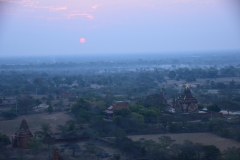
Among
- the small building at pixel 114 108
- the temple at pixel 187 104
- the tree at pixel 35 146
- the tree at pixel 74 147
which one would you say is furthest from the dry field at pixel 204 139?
the tree at pixel 35 146

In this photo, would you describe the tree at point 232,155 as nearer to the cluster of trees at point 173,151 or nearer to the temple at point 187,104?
the cluster of trees at point 173,151

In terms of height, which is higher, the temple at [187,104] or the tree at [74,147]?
the temple at [187,104]

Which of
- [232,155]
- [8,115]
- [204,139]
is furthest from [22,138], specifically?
[232,155]

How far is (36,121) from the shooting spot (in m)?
32.2

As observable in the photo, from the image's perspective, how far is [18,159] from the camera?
66.4 feet

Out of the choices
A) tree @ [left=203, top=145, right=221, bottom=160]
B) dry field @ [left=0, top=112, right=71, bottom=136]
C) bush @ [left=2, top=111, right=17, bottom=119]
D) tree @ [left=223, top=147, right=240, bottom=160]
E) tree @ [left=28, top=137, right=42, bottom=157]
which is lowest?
dry field @ [left=0, top=112, right=71, bottom=136]

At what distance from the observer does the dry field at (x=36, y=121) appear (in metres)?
29.0

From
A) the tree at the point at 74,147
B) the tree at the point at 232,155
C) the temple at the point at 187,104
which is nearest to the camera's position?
the tree at the point at 232,155

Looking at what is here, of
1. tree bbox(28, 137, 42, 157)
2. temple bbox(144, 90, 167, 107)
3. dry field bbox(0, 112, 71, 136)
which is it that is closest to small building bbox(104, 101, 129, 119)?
temple bbox(144, 90, 167, 107)

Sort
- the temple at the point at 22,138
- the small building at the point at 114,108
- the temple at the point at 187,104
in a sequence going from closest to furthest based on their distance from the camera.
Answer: the temple at the point at 22,138 < the small building at the point at 114,108 < the temple at the point at 187,104

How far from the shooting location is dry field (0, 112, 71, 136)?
2900 centimetres

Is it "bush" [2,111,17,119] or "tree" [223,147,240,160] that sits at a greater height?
"tree" [223,147,240,160]

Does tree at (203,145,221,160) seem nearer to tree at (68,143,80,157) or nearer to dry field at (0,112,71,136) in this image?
tree at (68,143,80,157)

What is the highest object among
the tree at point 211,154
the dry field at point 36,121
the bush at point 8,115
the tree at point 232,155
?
the tree at point 232,155
